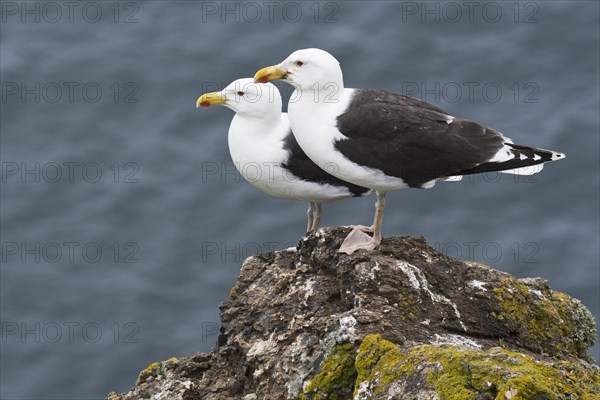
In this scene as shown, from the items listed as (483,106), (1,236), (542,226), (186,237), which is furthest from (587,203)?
(1,236)

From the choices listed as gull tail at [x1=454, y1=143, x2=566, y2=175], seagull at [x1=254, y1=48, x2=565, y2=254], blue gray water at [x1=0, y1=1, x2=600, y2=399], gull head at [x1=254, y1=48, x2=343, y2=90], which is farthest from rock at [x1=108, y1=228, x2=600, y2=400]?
blue gray water at [x1=0, y1=1, x2=600, y2=399]

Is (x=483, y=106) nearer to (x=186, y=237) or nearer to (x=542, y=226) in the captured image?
(x=542, y=226)

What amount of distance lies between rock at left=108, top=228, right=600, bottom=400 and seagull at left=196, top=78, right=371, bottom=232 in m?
1.68

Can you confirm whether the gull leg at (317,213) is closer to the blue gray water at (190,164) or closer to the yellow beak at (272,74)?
the yellow beak at (272,74)

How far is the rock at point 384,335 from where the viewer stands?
8180mm

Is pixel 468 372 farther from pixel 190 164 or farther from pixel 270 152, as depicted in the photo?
pixel 190 164

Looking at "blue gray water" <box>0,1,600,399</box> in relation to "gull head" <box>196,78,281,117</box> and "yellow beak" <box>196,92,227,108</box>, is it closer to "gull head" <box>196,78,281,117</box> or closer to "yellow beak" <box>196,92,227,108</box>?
"yellow beak" <box>196,92,227,108</box>

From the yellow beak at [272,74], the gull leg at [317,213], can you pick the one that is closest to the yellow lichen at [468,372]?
the yellow beak at [272,74]

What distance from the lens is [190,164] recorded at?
25.9 meters

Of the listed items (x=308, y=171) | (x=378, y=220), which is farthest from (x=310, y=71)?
(x=378, y=220)

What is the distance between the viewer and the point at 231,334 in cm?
1038

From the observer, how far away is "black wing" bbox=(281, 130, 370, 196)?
12.9 metres

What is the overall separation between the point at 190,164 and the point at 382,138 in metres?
14.7

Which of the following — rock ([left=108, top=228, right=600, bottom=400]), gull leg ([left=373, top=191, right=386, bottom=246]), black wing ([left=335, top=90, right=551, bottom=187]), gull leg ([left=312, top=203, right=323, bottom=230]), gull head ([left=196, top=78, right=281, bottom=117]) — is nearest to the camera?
rock ([left=108, top=228, right=600, bottom=400])
